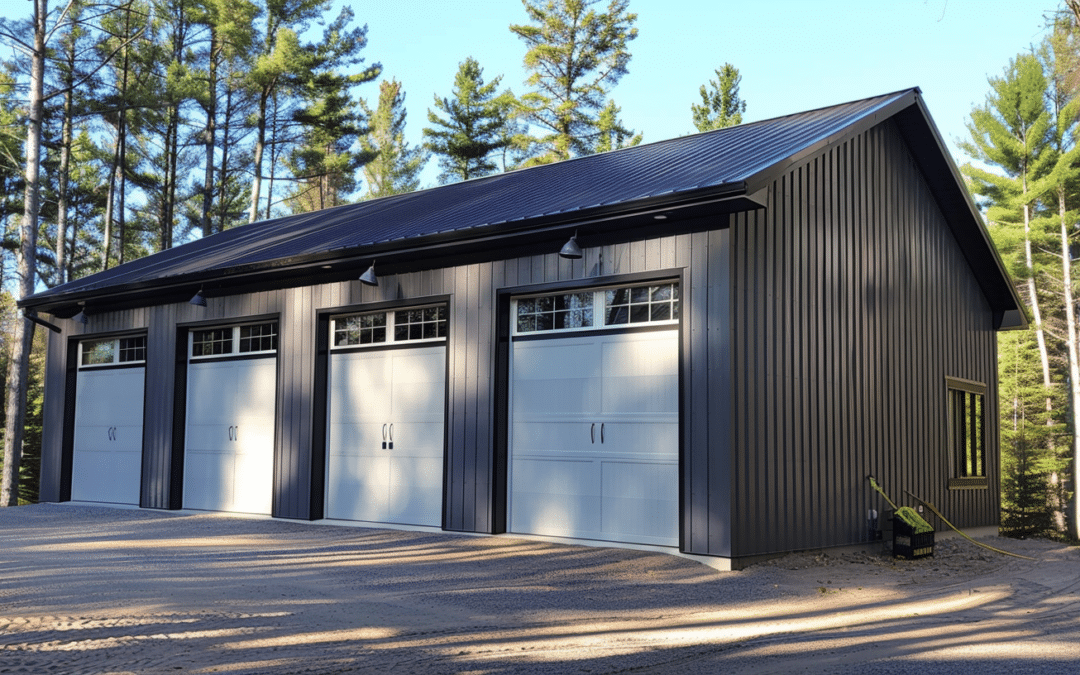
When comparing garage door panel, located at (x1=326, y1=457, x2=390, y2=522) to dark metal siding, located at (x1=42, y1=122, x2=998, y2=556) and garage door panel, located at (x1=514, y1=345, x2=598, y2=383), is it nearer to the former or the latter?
dark metal siding, located at (x1=42, y1=122, x2=998, y2=556)

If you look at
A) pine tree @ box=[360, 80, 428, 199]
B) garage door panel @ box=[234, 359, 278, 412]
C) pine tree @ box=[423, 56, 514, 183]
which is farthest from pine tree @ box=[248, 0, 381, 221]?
garage door panel @ box=[234, 359, 278, 412]

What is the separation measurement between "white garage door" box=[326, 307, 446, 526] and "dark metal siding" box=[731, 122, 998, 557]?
3.50m

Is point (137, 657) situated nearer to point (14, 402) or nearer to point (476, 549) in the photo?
point (476, 549)

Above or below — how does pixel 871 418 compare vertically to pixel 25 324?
below

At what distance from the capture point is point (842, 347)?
32.0 feet

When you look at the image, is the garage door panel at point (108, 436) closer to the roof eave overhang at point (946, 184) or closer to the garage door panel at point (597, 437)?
the garage door panel at point (597, 437)

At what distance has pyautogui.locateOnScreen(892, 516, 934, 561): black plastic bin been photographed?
30.6ft

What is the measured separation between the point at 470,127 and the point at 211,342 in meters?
20.5

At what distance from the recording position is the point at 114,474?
44.8 ft

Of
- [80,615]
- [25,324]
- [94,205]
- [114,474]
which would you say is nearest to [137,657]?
[80,615]

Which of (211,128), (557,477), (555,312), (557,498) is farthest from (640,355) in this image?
(211,128)

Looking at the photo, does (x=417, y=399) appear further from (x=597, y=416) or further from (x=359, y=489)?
(x=597, y=416)

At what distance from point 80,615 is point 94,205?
2943 centimetres

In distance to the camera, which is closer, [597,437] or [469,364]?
[597,437]
